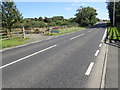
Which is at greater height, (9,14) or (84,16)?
(84,16)

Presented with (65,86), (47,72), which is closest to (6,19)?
(47,72)

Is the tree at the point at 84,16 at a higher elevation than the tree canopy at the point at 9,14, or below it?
higher

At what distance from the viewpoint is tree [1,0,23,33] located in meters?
22.1

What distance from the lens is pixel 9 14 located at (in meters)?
22.3

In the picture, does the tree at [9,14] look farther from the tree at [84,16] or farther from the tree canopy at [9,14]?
the tree at [84,16]

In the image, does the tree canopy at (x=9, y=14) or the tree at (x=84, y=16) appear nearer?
the tree canopy at (x=9, y=14)

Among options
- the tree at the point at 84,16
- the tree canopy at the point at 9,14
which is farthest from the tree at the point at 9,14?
the tree at the point at 84,16

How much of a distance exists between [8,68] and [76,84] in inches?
146

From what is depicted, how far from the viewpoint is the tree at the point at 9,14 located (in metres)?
22.1

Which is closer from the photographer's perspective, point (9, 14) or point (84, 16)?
point (9, 14)

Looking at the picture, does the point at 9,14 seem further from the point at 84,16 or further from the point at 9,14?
the point at 84,16

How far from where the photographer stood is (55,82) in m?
→ 4.87

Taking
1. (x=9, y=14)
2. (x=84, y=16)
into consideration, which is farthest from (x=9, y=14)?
(x=84, y=16)

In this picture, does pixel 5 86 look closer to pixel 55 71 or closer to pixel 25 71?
pixel 25 71
